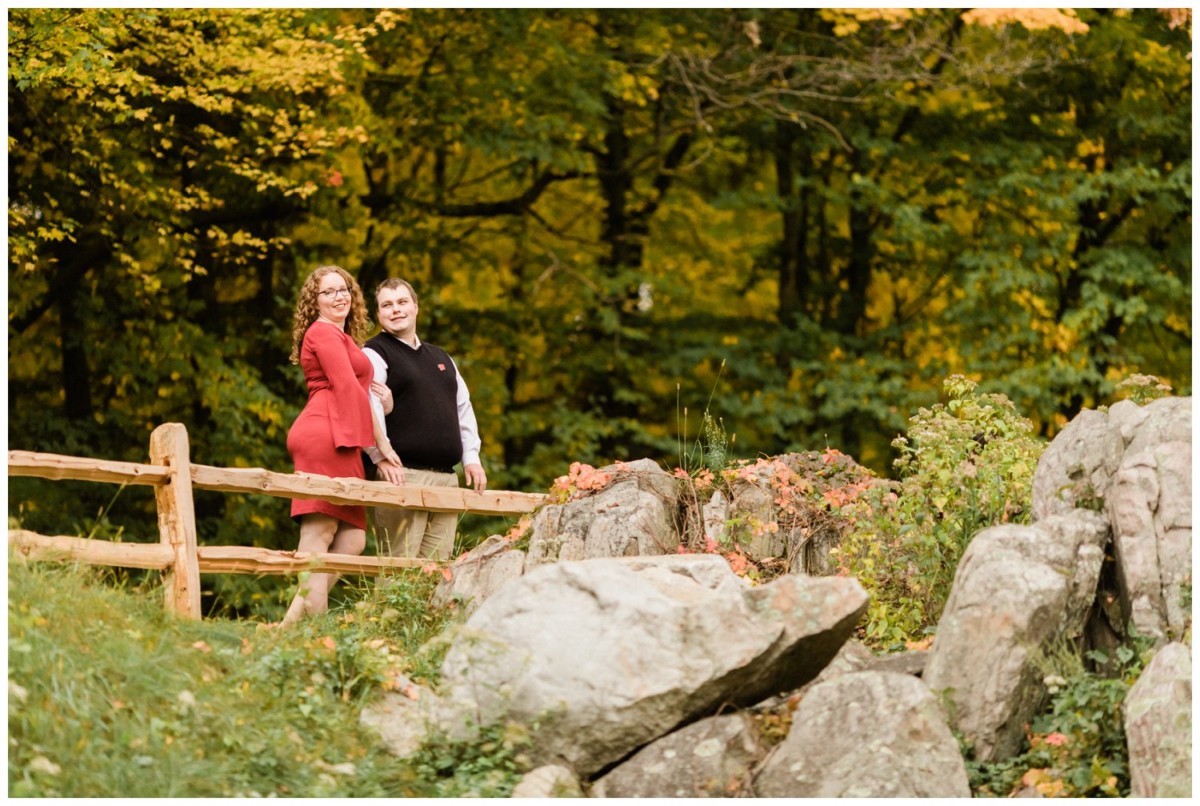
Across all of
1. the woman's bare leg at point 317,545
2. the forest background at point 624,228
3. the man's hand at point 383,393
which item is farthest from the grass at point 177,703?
the forest background at point 624,228

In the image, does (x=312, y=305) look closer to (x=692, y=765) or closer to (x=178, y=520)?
(x=178, y=520)

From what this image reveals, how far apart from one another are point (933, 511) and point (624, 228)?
9.21 meters

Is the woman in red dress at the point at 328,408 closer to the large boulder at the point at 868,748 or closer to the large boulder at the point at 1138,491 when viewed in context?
the large boulder at the point at 868,748

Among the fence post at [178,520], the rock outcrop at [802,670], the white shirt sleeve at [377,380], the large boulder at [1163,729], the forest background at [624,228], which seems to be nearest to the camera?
the large boulder at [1163,729]

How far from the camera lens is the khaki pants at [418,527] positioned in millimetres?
7715

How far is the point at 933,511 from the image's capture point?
6.89 metres

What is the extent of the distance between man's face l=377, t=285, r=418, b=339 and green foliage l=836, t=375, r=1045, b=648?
274 centimetres

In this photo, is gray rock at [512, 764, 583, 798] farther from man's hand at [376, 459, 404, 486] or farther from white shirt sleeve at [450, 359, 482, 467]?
white shirt sleeve at [450, 359, 482, 467]

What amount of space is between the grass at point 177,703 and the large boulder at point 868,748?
1233 mm

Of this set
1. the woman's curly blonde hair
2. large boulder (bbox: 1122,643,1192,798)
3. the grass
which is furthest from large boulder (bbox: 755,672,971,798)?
the woman's curly blonde hair

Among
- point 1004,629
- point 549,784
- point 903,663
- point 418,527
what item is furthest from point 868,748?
point 418,527

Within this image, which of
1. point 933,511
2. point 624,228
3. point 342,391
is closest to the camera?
point 933,511

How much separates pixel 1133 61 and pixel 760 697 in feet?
38.8

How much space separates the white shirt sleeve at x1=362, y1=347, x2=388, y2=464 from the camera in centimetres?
746
